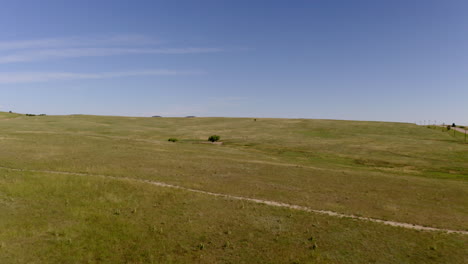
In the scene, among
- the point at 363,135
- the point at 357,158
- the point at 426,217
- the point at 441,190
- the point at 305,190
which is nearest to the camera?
the point at 426,217

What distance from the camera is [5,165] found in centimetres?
3700

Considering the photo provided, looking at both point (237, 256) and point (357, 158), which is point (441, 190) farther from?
point (237, 256)

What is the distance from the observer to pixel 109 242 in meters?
19.7

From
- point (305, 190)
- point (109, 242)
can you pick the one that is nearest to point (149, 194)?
point (109, 242)

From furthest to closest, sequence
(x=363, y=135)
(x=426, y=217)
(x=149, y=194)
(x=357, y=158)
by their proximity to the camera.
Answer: (x=363, y=135) → (x=357, y=158) → (x=149, y=194) → (x=426, y=217)

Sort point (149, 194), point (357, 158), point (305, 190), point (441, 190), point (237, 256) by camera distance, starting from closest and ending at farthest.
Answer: point (237, 256)
point (149, 194)
point (305, 190)
point (441, 190)
point (357, 158)

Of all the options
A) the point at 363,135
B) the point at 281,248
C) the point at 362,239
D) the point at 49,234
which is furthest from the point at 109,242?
the point at 363,135

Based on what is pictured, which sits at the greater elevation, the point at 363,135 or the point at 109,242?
the point at 363,135

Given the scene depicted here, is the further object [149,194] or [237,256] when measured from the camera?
[149,194]

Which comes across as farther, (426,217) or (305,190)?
(305,190)

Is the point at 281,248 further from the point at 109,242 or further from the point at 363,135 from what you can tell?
the point at 363,135

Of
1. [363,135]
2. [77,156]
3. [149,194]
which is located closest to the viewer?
[149,194]

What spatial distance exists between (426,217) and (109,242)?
89.5 feet

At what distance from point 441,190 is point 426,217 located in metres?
15.6
